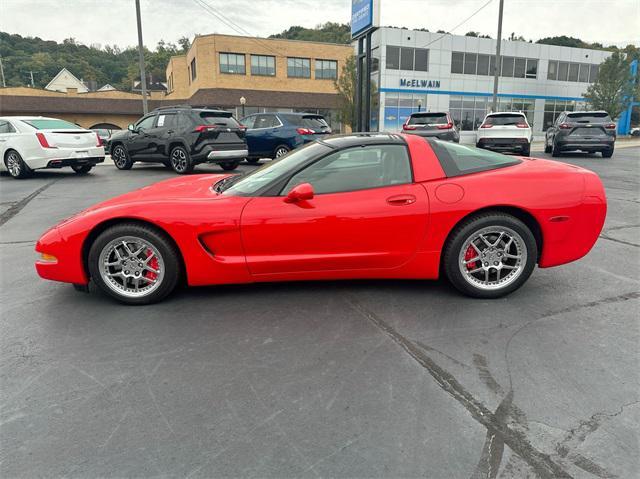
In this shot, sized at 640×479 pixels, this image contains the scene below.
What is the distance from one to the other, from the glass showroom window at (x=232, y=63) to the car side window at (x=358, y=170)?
38.4 meters

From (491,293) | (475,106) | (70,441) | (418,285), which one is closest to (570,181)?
(491,293)

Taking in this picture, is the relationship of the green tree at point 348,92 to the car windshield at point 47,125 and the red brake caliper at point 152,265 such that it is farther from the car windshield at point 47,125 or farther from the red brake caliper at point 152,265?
the red brake caliper at point 152,265

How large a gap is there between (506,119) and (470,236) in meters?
14.3

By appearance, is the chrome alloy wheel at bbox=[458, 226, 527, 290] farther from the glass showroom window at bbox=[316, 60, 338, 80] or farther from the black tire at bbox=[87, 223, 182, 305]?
the glass showroom window at bbox=[316, 60, 338, 80]

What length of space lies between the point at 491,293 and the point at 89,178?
1062 centimetres

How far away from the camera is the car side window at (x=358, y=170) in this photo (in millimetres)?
3686

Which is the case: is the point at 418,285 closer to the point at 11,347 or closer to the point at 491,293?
the point at 491,293

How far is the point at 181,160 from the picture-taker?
11891 mm

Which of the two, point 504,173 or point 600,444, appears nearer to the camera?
point 600,444

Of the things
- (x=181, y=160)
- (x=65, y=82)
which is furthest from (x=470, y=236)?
(x=65, y=82)

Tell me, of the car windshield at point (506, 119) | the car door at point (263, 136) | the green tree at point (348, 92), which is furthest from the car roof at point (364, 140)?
the green tree at point (348, 92)

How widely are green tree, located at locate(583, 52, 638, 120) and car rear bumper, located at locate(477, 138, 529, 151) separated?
30163mm

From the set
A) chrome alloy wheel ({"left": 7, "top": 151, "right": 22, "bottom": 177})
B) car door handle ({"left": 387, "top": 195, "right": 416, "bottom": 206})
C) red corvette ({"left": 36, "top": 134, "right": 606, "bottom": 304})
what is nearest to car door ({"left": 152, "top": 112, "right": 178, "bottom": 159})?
chrome alloy wheel ({"left": 7, "top": 151, "right": 22, "bottom": 177})

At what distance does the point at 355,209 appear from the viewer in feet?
11.7
